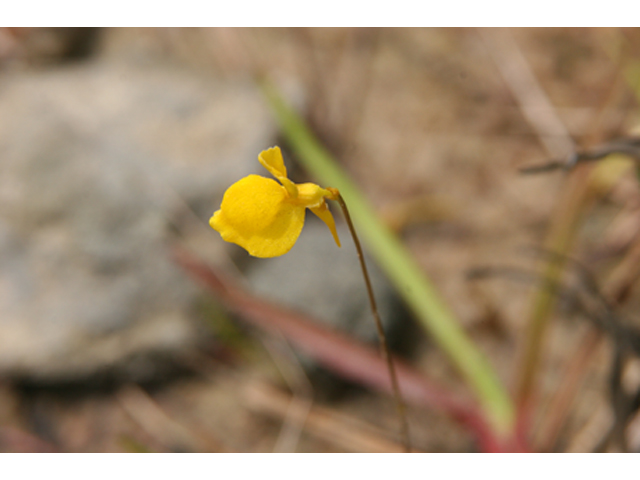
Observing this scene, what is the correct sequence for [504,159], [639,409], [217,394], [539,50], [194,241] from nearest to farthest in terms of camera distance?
[639,409], [217,394], [194,241], [504,159], [539,50]

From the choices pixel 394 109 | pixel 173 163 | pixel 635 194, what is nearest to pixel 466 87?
pixel 394 109

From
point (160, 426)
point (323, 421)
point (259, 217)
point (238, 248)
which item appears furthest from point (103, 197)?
point (259, 217)

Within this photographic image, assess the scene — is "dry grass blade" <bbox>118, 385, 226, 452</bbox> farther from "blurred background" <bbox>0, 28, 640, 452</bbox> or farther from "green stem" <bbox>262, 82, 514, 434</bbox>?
"green stem" <bbox>262, 82, 514, 434</bbox>

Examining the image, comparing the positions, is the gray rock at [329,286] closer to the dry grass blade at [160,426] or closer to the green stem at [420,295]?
the green stem at [420,295]

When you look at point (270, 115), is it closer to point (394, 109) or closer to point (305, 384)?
point (394, 109)

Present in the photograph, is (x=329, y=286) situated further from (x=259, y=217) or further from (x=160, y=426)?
(x=259, y=217)

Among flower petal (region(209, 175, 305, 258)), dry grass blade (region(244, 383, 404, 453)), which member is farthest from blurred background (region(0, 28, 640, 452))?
flower petal (region(209, 175, 305, 258))
